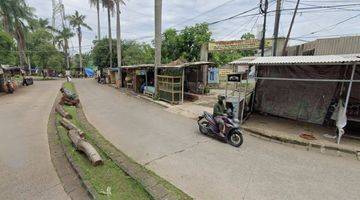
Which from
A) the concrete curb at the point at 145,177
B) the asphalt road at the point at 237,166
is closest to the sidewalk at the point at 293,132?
the asphalt road at the point at 237,166

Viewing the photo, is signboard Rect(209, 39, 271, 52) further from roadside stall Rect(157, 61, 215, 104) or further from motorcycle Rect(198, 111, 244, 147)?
motorcycle Rect(198, 111, 244, 147)

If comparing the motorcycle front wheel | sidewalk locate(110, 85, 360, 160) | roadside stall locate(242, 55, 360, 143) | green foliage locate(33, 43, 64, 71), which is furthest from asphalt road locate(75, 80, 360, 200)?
green foliage locate(33, 43, 64, 71)

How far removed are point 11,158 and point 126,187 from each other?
3.71 m

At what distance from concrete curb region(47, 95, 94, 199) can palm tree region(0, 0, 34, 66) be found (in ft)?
82.6

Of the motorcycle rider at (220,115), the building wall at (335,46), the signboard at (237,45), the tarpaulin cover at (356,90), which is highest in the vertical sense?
the signboard at (237,45)

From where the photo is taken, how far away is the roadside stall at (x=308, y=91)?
762 cm

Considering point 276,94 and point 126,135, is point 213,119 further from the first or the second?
point 276,94

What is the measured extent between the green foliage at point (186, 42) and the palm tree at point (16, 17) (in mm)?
17481

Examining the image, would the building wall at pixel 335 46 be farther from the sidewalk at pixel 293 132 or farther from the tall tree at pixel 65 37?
the tall tree at pixel 65 37

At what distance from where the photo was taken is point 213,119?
728cm

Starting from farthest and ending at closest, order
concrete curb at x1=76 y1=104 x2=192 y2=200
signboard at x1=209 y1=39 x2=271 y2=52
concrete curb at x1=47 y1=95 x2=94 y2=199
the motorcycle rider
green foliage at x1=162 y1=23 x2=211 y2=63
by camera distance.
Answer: green foliage at x1=162 y1=23 x2=211 y2=63 → signboard at x1=209 y1=39 x2=271 y2=52 → the motorcycle rider → concrete curb at x1=47 y1=95 x2=94 y2=199 → concrete curb at x1=76 y1=104 x2=192 y2=200

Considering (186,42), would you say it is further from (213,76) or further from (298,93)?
(298,93)

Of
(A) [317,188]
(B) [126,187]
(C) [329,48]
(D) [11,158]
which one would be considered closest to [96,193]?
(B) [126,187]

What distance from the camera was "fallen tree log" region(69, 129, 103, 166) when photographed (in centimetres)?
506
